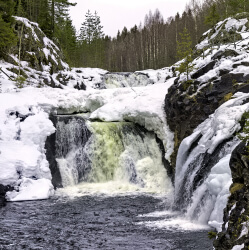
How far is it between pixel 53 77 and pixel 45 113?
9.65 m

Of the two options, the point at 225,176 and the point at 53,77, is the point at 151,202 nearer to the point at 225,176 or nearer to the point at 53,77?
the point at 225,176

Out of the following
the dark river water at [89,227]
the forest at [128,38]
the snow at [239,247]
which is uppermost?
the forest at [128,38]

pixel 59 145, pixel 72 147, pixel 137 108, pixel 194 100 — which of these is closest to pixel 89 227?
pixel 194 100

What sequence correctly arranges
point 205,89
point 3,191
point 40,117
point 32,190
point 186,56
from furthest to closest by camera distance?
point 40,117
point 186,56
point 205,89
point 32,190
point 3,191

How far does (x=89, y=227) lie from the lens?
8.81 m

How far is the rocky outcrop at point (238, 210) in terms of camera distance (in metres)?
4.54

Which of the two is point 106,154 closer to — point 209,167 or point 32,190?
point 32,190

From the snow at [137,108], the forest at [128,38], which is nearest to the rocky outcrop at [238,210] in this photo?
the snow at [137,108]

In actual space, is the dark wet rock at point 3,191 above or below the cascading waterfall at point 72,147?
below

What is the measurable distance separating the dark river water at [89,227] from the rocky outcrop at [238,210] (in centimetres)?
207

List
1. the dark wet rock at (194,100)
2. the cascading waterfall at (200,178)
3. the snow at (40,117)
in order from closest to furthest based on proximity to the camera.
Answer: the cascading waterfall at (200,178)
the dark wet rock at (194,100)
the snow at (40,117)

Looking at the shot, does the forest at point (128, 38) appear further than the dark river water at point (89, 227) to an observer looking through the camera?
Yes

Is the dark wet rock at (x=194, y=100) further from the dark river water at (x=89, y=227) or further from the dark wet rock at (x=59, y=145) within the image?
the dark wet rock at (x=59, y=145)

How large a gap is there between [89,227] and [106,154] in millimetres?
7193
